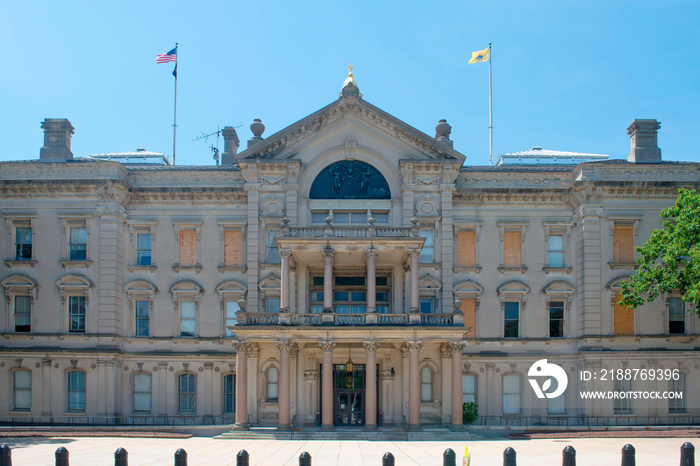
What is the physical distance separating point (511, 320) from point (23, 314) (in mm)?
26630

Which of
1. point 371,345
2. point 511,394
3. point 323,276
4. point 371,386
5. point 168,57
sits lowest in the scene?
point 511,394

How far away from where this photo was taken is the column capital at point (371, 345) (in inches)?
1478

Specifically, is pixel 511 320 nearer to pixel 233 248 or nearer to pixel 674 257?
pixel 674 257

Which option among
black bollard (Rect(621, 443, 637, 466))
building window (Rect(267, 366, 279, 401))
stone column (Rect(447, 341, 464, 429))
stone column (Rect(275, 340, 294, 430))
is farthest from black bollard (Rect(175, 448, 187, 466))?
building window (Rect(267, 366, 279, 401))

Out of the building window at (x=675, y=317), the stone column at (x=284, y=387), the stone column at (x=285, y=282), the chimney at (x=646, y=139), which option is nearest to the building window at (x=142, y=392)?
the stone column at (x=284, y=387)

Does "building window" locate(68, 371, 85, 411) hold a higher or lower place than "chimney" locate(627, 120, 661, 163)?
lower

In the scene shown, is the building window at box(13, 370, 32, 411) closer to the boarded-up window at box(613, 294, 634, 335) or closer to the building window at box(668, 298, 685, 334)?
the boarded-up window at box(613, 294, 634, 335)

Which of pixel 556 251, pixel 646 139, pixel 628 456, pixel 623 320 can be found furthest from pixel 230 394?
pixel 646 139

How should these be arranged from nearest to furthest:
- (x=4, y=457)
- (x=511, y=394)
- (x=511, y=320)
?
1. (x=4, y=457)
2. (x=511, y=394)
3. (x=511, y=320)

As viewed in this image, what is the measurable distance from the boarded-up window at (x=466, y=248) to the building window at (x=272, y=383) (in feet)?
38.0

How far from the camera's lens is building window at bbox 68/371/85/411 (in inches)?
1633

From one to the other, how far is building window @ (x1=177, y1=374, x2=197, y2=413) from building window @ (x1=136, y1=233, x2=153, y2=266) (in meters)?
6.75

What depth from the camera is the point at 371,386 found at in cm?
3706

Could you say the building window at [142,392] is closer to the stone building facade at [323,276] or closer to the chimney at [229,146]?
the stone building facade at [323,276]
